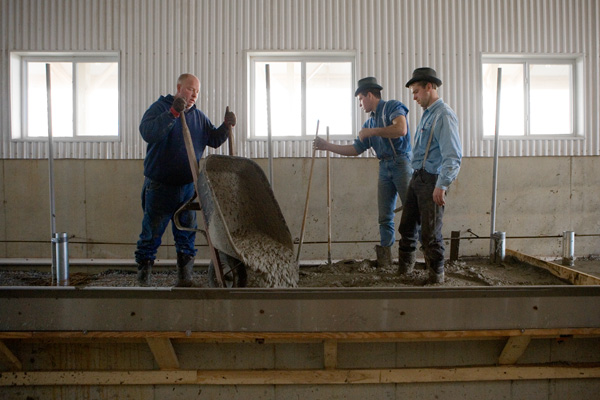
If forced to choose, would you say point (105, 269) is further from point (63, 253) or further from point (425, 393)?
point (425, 393)

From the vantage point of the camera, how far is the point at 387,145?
3.66m

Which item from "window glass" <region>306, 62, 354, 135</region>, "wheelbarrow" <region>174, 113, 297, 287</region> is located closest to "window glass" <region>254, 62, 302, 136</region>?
"window glass" <region>306, 62, 354, 135</region>

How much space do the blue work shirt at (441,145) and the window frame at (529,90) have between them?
2.77 metres

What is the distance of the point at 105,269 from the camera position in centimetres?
381

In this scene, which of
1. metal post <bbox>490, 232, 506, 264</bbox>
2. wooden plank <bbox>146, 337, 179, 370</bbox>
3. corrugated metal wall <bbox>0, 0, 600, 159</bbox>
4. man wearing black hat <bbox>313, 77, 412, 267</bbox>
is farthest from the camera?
corrugated metal wall <bbox>0, 0, 600, 159</bbox>

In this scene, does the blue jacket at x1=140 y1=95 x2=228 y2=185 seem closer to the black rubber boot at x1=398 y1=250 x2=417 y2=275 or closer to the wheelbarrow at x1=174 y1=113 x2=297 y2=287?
the wheelbarrow at x1=174 y1=113 x2=297 y2=287

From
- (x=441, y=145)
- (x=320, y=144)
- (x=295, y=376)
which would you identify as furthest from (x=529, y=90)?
(x=295, y=376)

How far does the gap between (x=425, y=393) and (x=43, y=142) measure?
5.52 meters

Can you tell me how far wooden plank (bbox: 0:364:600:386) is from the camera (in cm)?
244

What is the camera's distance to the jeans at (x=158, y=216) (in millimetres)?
3176

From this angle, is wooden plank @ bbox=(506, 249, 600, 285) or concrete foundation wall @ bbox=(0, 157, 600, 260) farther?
concrete foundation wall @ bbox=(0, 157, 600, 260)

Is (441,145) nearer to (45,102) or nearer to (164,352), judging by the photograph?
(164,352)

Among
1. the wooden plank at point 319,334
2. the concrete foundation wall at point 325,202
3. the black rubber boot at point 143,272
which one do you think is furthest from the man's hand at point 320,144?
the wooden plank at point 319,334

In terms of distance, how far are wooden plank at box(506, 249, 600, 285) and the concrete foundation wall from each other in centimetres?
154
